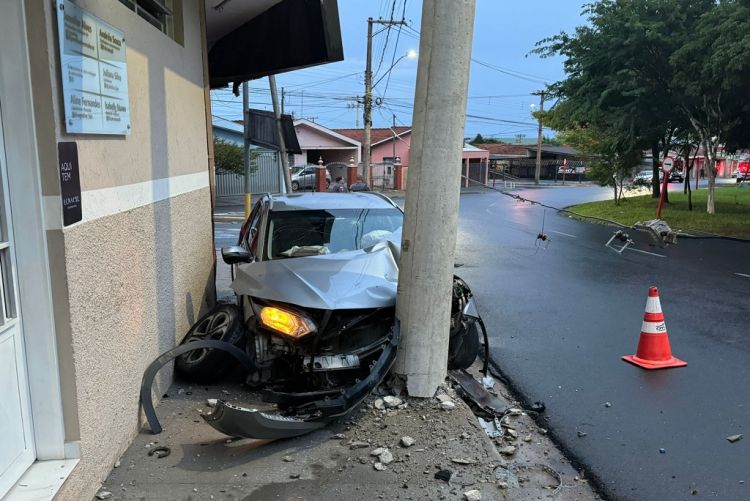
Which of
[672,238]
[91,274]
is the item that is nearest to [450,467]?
[91,274]

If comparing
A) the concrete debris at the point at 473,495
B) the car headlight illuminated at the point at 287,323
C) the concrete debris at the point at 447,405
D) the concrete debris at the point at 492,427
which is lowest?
the concrete debris at the point at 492,427

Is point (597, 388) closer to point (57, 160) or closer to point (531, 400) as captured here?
point (531, 400)

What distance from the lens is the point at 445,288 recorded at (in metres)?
4.40

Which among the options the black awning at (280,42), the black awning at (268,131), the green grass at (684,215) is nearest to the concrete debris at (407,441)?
the black awning at (280,42)

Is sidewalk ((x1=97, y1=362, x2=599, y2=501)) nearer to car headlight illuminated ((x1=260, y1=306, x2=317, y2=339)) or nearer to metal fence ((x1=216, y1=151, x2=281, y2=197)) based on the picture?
car headlight illuminated ((x1=260, y1=306, x2=317, y2=339))

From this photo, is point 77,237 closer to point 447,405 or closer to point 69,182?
point 69,182

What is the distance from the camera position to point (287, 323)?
4109mm

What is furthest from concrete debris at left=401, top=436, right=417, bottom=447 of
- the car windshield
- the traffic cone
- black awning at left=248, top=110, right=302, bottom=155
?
black awning at left=248, top=110, right=302, bottom=155

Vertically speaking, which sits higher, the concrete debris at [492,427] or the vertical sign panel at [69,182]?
the vertical sign panel at [69,182]

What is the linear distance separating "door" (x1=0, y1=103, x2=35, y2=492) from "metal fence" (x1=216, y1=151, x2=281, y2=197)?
28.9 m

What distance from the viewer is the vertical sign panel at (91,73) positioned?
2.94 m

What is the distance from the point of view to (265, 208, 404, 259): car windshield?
18.2 feet

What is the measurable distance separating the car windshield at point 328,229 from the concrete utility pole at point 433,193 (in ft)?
3.98

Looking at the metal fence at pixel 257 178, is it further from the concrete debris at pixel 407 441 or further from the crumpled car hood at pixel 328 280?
the concrete debris at pixel 407 441
